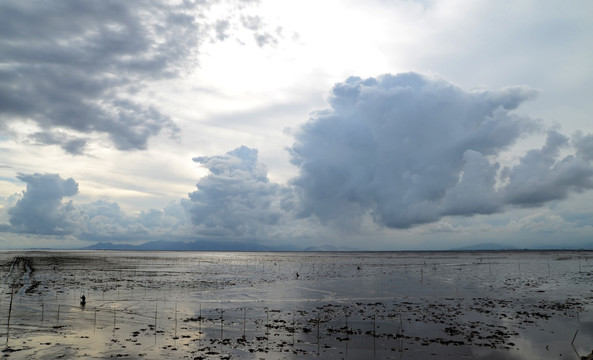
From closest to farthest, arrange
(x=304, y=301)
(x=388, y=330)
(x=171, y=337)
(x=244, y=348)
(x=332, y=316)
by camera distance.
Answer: (x=244, y=348) < (x=171, y=337) < (x=388, y=330) < (x=332, y=316) < (x=304, y=301)

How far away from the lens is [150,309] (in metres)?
40.5

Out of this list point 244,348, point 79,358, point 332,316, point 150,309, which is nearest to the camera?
point 79,358

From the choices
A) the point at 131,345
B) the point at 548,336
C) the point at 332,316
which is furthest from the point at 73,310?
→ the point at 548,336

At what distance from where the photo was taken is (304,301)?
154 ft

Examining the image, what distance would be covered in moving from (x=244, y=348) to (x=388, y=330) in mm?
12697

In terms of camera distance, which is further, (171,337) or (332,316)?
(332,316)

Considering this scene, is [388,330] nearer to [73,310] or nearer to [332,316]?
[332,316]

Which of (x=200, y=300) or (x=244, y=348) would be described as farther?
(x=200, y=300)

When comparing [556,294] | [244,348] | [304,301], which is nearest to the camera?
[244,348]

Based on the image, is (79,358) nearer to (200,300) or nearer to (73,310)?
(73,310)

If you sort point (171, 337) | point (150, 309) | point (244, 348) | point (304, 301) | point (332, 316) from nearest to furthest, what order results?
point (244, 348)
point (171, 337)
point (332, 316)
point (150, 309)
point (304, 301)

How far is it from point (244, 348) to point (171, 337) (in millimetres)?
6662

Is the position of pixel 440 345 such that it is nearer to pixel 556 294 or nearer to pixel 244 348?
pixel 244 348

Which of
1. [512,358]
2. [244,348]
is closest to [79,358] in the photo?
[244,348]
